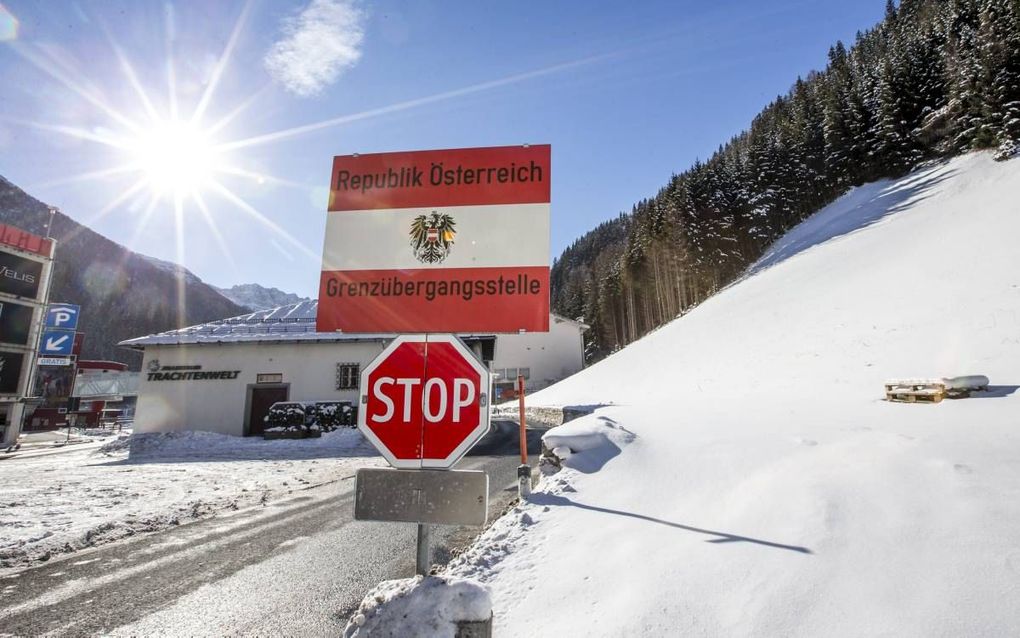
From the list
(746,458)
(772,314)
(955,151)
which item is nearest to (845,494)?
(746,458)

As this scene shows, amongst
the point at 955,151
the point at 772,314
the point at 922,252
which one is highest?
the point at 955,151

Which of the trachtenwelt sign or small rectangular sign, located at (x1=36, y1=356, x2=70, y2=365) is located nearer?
the trachtenwelt sign

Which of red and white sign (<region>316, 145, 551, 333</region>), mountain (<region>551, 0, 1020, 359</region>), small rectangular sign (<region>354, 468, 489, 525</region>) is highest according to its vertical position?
mountain (<region>551, 0, 1020, 359</region>)

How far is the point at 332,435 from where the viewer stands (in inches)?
728

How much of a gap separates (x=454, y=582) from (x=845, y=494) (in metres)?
3.79

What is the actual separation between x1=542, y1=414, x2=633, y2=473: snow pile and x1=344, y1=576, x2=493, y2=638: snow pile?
4827 millimetres

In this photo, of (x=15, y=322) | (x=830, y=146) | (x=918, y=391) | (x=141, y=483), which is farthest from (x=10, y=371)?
(x=830, y=146)

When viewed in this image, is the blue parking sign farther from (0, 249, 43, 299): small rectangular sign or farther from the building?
the building

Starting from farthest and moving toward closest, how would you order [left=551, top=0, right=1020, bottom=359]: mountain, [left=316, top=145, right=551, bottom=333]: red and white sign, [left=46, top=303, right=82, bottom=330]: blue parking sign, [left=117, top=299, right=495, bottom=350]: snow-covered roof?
[left=551, top=0, right=1020, bottom=359]: mountain → [left=46, top=303, right=82, bottom=330]: blue parking sign → [left=117, top=299, right=495, bottom=350]: snow-covered roof → [left=316, top=145, right=551, bottom=333]: red and white sign

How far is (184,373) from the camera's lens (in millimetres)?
22750

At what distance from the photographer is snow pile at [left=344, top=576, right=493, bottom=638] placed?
167cm

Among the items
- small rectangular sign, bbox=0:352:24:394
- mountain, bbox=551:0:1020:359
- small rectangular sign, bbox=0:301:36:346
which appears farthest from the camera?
mountain, bbox=551:0:1020:359

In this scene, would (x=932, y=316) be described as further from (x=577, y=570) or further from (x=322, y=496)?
(x=322, y=496)

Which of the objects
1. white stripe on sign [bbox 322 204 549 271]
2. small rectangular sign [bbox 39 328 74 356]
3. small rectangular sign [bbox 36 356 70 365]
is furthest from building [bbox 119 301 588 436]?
white stripe on sign [bbox 322 204 549 271]
